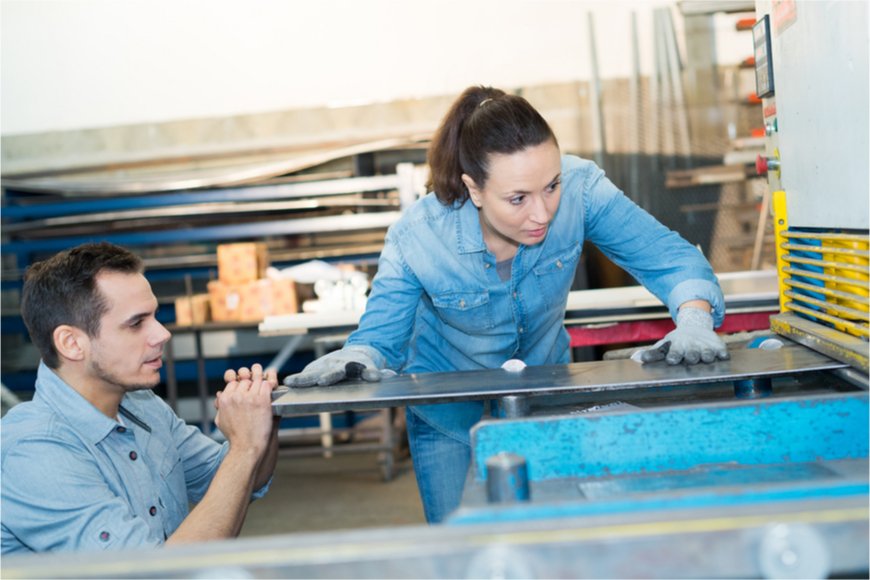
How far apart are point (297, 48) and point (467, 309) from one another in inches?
161

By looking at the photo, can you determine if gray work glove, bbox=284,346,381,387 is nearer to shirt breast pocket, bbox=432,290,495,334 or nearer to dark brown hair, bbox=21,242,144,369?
shirt breast pocket, bbox=432,290,495,334

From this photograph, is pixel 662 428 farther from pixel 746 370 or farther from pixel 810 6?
pixel 810 6

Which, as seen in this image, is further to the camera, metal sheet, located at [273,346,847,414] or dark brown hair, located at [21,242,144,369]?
dark brown hair, located at [21,242,144,369]

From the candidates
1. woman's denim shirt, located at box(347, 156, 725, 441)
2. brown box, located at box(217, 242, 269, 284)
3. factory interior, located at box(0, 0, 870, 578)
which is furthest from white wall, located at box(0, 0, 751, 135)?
woman's denim shirt, located at box(347, 156, 725, 441)

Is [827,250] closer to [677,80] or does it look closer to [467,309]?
[467,309]

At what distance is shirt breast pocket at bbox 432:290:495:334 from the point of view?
1997 mm

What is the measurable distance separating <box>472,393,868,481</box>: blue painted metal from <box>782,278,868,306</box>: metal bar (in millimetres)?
254

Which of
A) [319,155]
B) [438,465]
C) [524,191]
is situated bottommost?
[438,465]

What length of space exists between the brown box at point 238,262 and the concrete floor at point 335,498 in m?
1.12

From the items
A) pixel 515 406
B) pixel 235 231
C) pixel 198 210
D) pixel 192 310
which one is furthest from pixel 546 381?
pixel 198 210

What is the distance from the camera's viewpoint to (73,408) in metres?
1.68

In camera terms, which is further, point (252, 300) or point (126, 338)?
point (252, 300)

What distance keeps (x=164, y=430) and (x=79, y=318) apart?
11.0 inches

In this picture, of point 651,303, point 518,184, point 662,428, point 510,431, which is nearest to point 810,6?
point 518,184
